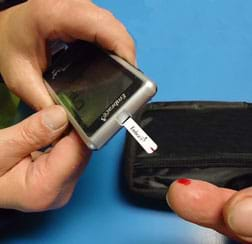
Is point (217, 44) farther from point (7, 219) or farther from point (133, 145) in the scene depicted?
point (7, 219)

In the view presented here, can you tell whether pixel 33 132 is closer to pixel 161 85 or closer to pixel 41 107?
pixel 41 107

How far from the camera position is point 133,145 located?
0.48m

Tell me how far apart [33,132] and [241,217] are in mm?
205

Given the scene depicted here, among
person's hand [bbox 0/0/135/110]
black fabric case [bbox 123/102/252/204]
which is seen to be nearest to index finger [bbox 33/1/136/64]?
person's hand [bbox 0/0/135/110]

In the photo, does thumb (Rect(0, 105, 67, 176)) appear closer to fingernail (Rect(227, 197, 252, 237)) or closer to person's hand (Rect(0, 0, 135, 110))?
person's hand (Rect(0, 0, 135, 110))

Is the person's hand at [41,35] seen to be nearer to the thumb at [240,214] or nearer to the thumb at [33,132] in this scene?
the thumb at [33,132]

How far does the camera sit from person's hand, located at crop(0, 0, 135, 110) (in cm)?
42

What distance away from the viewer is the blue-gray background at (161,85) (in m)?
0.46

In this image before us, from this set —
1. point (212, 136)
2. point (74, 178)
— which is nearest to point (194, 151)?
point (212, 136)

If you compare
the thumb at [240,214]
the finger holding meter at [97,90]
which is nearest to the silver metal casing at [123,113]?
the finger holding meter at [97,90]

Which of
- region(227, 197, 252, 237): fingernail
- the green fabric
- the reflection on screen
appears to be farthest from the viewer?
the green fabric

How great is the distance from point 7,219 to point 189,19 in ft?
1.16

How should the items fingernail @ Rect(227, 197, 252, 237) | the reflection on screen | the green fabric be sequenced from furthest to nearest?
the green fabric
the reflection on screen
fingernail @ Rect(227, 197, 252, 237)

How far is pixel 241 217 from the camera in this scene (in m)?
0.27
